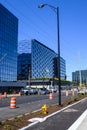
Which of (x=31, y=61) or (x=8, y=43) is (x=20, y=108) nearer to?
(x=8, y=43)

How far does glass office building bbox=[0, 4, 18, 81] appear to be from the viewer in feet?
302

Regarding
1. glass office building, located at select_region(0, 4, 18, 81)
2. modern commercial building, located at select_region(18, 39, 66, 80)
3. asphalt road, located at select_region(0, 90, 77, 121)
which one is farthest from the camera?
modern commercial building, located at select_region(18, 39, 66, 80)

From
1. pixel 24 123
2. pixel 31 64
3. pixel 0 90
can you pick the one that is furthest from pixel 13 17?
pixel 24 123

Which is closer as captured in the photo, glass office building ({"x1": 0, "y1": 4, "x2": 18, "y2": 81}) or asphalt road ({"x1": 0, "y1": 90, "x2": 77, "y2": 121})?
asphalt road ({"x1": 0, "y1": 90, "x2": 77, "y2": 121})

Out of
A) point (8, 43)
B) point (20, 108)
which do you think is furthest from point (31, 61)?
point (20, 108)

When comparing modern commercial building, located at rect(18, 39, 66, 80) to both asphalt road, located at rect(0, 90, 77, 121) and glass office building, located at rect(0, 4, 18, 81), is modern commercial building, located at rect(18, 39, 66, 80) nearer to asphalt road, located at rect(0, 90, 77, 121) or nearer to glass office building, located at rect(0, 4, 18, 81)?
glass office building, located at rect(0, 4, 18, 81)

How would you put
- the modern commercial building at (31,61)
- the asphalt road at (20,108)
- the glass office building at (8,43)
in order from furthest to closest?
the modern commercial building at (31,61) < the glass office building at (8,43) < the asphalt road at (20,108)

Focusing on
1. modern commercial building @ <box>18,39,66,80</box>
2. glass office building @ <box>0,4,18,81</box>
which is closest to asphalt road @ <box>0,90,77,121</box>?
glass office building @ <box>0,4,18,81</box>

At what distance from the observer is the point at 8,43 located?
97312mm

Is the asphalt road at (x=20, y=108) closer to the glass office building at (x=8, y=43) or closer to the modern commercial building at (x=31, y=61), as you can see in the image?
the glass office building at (x=8, y=43)

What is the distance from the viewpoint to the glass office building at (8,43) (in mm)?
92188

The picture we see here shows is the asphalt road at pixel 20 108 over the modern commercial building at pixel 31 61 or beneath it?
beneath

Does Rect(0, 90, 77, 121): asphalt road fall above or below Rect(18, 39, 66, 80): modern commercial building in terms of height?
below

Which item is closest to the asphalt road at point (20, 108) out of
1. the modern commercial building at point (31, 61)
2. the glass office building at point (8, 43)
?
the glass office building at point (8, 43)
